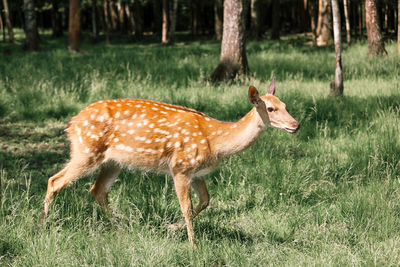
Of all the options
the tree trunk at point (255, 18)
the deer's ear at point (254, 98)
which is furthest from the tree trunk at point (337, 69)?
the tree trunk at point (255, 18)

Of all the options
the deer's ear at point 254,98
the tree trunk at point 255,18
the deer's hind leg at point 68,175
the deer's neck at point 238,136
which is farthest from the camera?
the tree trunk at point 255,18

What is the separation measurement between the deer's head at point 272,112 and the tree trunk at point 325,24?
665 inches

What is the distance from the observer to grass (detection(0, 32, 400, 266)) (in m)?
3.54

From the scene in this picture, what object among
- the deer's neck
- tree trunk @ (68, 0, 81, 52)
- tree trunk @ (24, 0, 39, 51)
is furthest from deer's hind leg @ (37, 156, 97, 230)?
tree trunk @ (24, 0, 39, 51)

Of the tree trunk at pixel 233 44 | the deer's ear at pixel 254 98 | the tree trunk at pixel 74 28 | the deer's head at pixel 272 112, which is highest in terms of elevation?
the tree trunk at pixel 74 28

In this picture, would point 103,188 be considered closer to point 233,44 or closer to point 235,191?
point 235,191

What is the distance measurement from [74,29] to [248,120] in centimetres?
1674

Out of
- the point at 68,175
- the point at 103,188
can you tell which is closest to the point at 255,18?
the point at 103,188

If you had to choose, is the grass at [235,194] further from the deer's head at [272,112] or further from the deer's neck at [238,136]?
the deer's head at [272,112]

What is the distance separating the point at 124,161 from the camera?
4219 mm

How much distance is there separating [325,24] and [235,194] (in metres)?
16.8

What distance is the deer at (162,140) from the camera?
13.2 ft

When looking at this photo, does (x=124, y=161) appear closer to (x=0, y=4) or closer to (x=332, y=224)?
(x=332, y=224)

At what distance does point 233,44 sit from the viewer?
10.8 meters
